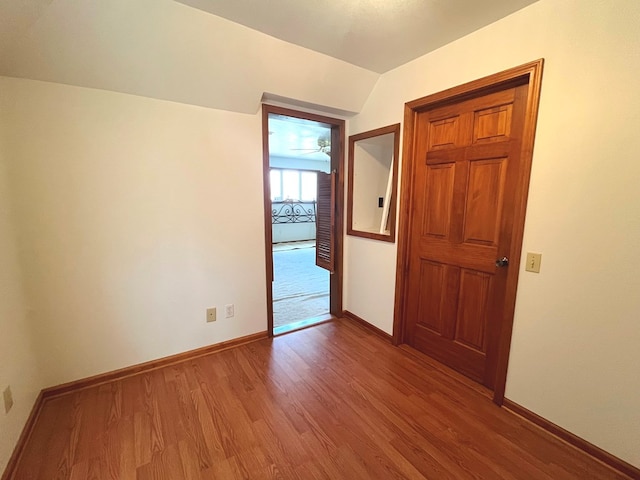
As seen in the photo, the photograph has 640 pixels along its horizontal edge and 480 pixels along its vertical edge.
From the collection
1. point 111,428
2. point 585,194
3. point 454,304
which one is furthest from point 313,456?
point 585,194

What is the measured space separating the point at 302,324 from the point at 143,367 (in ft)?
4.79

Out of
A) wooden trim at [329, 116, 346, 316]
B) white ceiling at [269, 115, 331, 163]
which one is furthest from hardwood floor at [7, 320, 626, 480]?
white ceiling at [269, 115, 331, 163]

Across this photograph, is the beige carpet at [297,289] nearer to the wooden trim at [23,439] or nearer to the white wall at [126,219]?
the white wall at [126,219]

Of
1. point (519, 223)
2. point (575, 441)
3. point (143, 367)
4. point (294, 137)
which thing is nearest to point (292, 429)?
point (143, 367)

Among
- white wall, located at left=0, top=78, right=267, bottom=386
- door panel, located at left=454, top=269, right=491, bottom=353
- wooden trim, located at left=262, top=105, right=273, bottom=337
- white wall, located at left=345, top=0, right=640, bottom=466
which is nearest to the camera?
white wall, located at left=345, top=0, right=640, bottom=466

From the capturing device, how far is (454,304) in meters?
2.12

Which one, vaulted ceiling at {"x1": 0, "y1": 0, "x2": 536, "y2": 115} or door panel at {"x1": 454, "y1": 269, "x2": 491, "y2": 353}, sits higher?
vaulted ceiling at {"x1": 0, "y1": 0, "x2": 536, "y2": 115}

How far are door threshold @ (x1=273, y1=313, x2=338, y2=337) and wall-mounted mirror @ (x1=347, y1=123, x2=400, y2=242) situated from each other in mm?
1035

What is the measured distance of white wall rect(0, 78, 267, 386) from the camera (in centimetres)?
168

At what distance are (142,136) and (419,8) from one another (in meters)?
1.98

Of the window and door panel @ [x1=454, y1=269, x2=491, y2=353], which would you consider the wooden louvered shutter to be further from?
the window

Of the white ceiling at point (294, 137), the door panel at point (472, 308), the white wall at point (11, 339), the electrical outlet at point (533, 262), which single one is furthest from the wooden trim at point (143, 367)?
the white ceiling at point (294, 137)

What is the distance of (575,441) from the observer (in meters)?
1.48

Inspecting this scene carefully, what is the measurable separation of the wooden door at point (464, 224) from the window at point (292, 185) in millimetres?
6522
